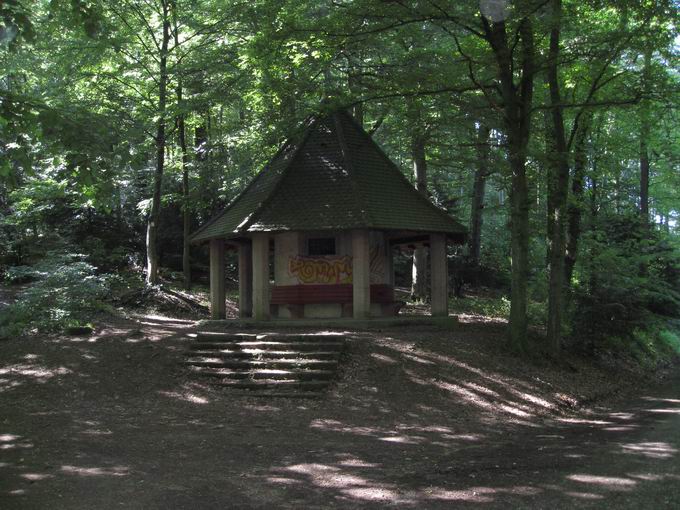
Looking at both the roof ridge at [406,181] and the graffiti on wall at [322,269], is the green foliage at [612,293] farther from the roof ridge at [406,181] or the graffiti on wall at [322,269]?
the graffiti on wall at [322,269]

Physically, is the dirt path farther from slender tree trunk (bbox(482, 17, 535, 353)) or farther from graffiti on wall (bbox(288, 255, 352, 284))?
graffiti on wall (bbox(288, 255, 352, 284))

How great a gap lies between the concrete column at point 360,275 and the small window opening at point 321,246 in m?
1.51

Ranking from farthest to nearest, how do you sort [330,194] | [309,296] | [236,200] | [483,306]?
1. [483,306]
2. [236,200]
3. [309,296]
4. [330,194]

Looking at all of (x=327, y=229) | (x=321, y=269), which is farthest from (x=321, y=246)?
(x=327, y=229)

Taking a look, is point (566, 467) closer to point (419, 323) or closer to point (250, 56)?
point (419, 323)

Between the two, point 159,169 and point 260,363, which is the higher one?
point 159,169

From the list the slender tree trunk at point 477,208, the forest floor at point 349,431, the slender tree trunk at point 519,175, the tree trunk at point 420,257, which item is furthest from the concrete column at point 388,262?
the slender tree trunk at point 477,208

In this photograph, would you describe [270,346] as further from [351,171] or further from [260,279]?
[351,171]

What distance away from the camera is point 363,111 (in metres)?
20.1

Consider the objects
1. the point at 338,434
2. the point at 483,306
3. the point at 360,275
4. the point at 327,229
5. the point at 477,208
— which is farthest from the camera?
the point at 477,208

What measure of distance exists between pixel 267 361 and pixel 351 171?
6803mm

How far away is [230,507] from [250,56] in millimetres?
11611

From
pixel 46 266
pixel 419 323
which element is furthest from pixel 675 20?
pixel 46 266

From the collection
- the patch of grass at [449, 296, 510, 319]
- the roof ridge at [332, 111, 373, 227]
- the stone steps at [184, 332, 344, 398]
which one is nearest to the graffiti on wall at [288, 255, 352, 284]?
the roof ridge at [332, 111, 373, 227]
